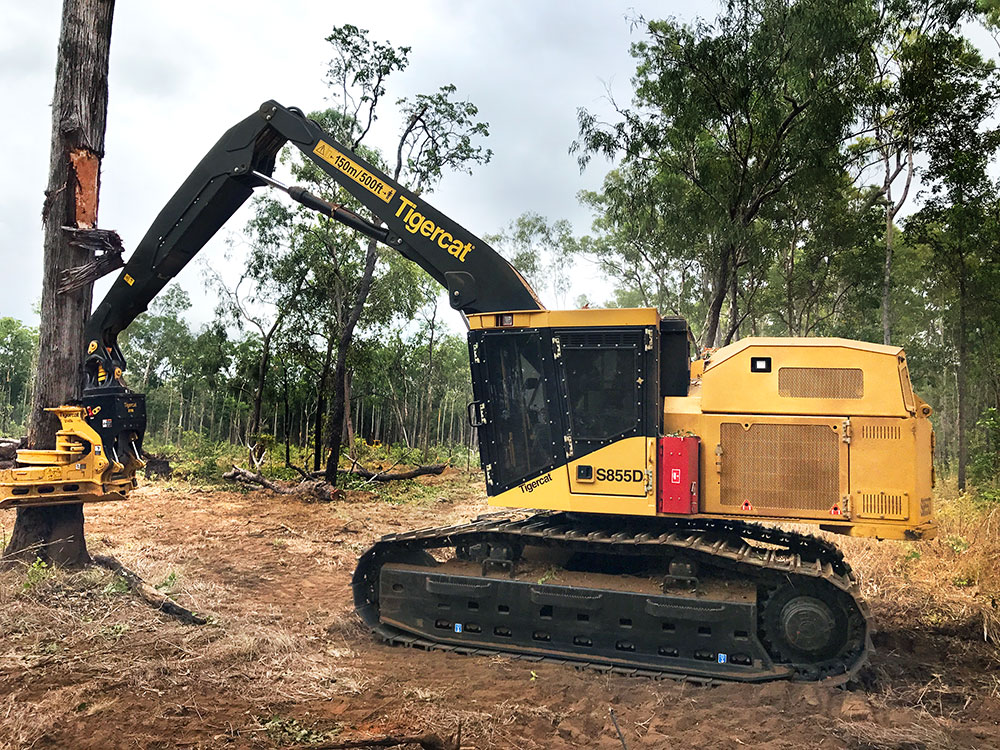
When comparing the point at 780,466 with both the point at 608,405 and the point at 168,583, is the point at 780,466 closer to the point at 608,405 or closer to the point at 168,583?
the point at 608,405

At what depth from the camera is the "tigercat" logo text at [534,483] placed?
6008 millimetres

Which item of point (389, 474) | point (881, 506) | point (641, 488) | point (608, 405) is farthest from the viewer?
point (389, 474)

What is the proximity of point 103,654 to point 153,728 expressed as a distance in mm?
1475

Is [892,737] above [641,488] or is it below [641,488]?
below

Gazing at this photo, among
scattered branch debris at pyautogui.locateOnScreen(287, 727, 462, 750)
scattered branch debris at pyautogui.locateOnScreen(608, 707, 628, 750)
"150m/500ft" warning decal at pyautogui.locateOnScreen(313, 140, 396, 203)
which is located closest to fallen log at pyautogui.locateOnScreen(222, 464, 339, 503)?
"150m/500ft" warning decal at pyautogui.locateOnScreen(313, 140, 396, 203)

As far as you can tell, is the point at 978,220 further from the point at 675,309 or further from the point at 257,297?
the point at 257,297

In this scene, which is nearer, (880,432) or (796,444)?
(880,432)

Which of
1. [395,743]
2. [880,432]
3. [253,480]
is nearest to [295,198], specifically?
[395,743]

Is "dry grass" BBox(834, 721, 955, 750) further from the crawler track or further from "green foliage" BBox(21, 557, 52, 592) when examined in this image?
"green foliage" BBox(21, 557, 52, 592)

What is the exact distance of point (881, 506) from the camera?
542cm

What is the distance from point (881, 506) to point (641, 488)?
1872 millimetres

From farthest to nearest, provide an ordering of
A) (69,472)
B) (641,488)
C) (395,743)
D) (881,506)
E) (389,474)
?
1. (389,474)
2. (69,472)
3. (641,488)
4. (881,506)
5. (395,743)

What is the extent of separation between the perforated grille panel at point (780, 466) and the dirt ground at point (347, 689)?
1.40 metres

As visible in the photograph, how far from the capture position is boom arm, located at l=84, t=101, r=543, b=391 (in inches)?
255
